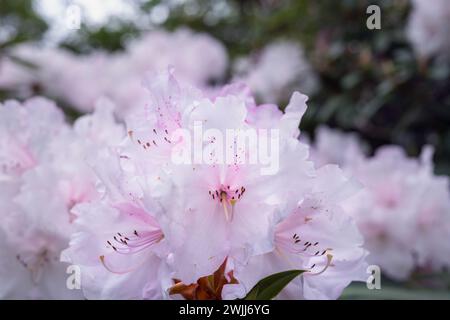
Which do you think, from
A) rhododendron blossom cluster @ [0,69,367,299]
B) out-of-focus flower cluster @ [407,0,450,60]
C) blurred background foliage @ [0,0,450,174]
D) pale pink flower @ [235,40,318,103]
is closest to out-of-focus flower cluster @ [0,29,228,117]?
blurred background foliage @ [0,0,450,174]

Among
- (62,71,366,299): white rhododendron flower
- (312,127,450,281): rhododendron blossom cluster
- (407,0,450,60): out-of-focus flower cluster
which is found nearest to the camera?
(62,71,366,299): white rhododendron flower

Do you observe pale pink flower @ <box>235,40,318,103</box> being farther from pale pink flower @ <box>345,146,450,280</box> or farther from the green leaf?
the green leaf

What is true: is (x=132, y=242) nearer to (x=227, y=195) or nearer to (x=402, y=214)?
(x=227, y=195)

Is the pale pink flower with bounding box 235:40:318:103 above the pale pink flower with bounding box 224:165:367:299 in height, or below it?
above

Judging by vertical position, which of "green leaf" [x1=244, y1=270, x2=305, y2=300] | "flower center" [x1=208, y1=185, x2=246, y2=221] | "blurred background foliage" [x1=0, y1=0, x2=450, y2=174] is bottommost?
"green leaf" [x1=244, y1=270, x2=305, y2=300]

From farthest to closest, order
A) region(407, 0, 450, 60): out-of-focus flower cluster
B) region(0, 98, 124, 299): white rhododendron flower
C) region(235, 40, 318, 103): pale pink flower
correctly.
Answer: region(235, 40, 318, 103): pale pink flower, region(407, 0, 450, 60): out-of-focus flower cluster, region(0, 98, 124, 299): white rhododendron flower

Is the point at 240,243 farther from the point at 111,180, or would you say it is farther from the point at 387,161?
the point at 387,161

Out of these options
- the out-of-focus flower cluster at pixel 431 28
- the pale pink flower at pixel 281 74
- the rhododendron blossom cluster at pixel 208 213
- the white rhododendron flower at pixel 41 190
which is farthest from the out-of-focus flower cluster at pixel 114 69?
the rhododendron blossom cluster at pixel 208 213

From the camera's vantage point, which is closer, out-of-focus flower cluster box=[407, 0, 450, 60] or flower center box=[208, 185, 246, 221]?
flower center box=[208, 185, 246, 221]
